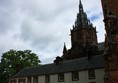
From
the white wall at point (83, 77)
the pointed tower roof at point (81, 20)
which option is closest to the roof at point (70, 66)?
the white wall at point (83, 77)

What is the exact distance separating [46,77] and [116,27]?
29.0m

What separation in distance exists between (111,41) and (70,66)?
24616 mm

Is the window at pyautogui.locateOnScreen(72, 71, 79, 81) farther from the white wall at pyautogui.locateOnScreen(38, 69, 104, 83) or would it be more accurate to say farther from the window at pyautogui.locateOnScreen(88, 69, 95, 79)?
the window at pyautogui.locateOnScreen(88, 69, 95, 79)

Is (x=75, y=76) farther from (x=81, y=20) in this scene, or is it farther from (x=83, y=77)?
(x=81, y=20)

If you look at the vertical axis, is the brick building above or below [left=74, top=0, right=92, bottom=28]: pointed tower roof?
below

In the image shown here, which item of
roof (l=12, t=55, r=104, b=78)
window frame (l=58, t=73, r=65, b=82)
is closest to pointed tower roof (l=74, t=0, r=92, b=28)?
roof (l=12, t=55, r=104, b=78)

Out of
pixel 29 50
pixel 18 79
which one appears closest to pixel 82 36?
pixel 29 50

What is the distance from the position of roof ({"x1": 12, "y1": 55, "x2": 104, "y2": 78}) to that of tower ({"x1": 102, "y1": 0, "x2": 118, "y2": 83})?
17482 millimetres

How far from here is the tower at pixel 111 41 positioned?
70.5 feet

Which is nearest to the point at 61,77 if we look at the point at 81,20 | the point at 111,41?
the point at 111,41

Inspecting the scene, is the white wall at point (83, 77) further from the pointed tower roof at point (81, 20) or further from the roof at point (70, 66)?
the pointed tower roof at point (81, 20)

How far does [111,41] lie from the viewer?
72.9 ft

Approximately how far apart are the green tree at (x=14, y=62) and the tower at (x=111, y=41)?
46211 millimetres

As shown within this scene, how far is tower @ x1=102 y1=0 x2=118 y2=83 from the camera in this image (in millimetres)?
21484
